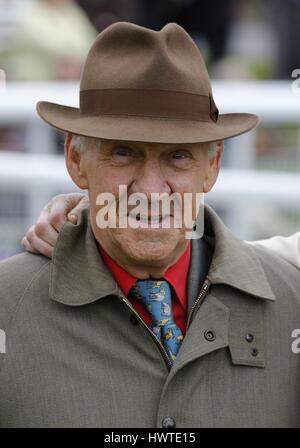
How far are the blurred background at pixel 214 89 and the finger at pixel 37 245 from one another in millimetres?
1641

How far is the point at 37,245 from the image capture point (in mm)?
2926

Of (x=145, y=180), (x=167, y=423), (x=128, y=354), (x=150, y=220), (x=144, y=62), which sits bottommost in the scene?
(x=167, y=423)

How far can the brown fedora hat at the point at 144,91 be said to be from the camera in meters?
2.72

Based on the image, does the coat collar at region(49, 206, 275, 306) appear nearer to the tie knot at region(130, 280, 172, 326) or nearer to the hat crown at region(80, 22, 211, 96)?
the tie knot at region(130, 280, 172, 326)

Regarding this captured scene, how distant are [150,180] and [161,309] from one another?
1.24 feet

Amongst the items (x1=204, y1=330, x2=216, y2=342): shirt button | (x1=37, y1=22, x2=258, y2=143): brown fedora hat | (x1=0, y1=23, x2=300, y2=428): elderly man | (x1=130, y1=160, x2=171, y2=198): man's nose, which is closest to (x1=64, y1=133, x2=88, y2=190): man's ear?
(x1=0, y1=23, x2=300, y2=428): elderly man

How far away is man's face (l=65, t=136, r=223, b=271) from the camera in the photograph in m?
2.71

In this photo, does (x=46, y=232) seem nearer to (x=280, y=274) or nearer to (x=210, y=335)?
(x=210, y=335)

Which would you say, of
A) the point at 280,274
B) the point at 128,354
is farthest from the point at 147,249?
the point at 280,274

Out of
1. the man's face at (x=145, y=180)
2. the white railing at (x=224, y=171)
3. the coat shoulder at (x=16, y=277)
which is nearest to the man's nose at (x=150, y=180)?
the man's face at (x=145, y=180)

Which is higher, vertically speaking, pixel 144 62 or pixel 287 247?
pixel 144 62

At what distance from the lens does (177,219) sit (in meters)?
2.76
